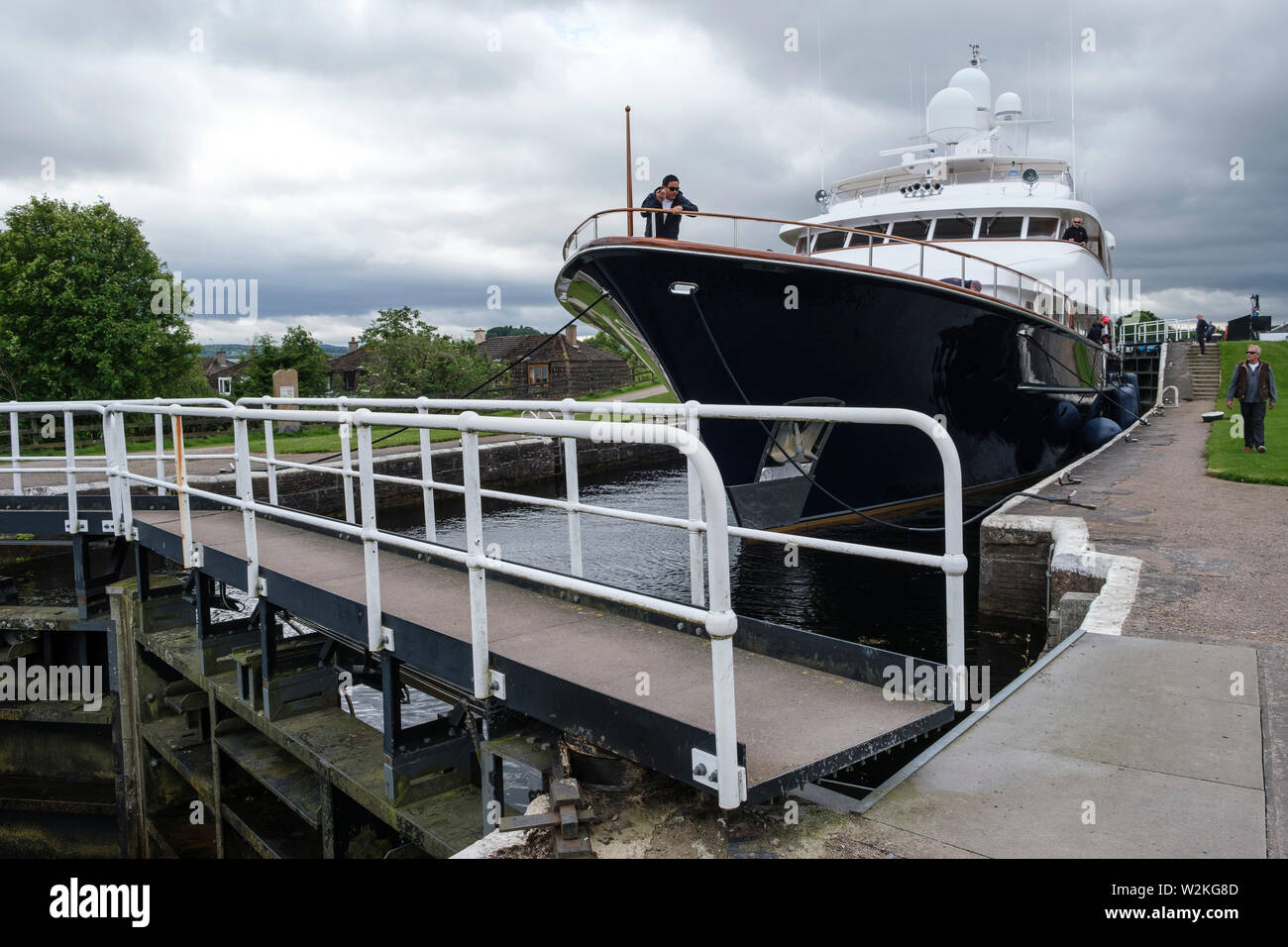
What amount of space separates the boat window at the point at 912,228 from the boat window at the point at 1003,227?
3.56ft

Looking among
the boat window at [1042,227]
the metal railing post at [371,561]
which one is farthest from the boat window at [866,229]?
the metal railing post at [371,561]

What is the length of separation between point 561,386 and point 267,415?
42.6 meters

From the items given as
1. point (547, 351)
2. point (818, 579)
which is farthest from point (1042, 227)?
point (547, 351)

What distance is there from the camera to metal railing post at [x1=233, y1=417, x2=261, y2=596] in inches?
221

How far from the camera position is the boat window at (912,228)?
15969 mm

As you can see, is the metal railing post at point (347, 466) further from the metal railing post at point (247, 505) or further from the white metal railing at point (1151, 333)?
the white metal railing at point (1151, 333)

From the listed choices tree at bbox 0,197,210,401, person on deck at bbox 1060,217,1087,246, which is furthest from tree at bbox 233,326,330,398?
person on deck at bbox 1060,217,1087,246

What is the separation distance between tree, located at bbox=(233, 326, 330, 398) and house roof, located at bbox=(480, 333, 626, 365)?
9948mm

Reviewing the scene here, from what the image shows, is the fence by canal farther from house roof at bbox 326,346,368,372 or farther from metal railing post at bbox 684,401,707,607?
house roof at bbox 326,346,368,372

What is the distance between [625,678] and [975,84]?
2204cm

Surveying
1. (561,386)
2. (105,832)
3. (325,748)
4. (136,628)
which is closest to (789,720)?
(325,748)

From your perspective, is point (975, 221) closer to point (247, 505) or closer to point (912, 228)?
point (912, 228)

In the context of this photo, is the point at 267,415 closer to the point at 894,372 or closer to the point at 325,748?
the point at 325,748
